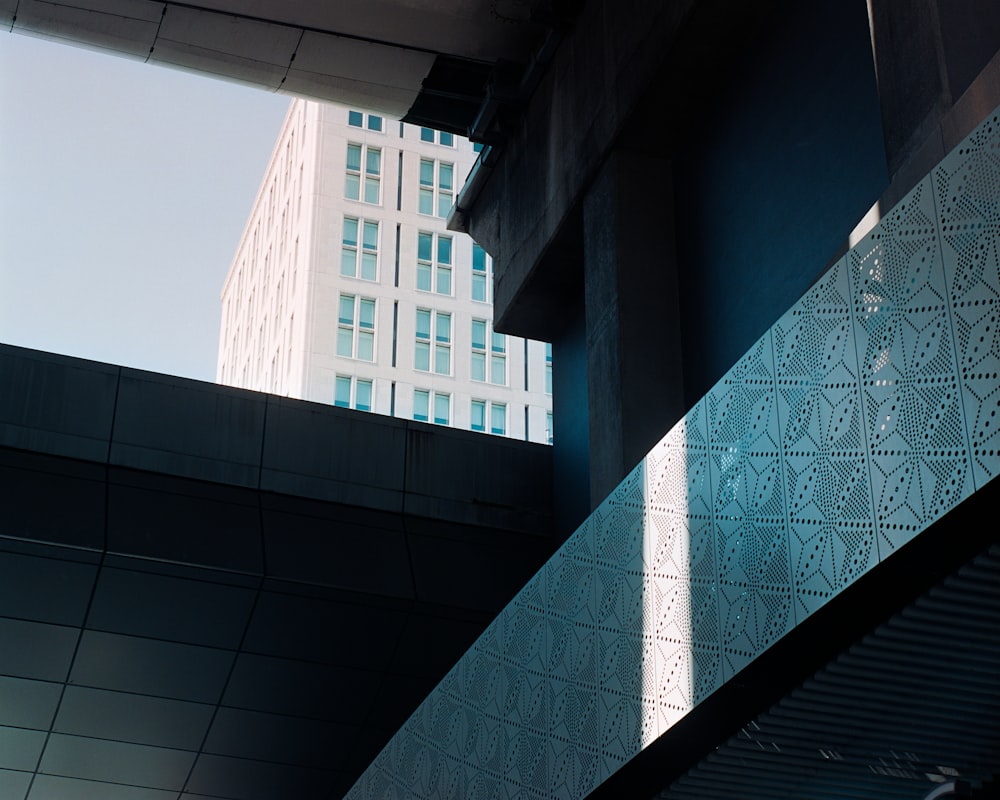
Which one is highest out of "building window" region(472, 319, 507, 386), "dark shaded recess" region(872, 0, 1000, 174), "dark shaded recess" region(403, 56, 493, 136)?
"building window" region(472, 319, 507, 386)

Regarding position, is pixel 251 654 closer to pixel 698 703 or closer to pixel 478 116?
pixel 478 116

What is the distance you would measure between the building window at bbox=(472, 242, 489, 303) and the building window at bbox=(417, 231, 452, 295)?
1.41 m

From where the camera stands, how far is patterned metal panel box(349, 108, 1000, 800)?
6535mm

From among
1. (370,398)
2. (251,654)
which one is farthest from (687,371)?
(370,398)

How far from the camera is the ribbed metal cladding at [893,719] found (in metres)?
7.32

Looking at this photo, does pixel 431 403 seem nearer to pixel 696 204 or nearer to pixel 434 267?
pixel 434 267

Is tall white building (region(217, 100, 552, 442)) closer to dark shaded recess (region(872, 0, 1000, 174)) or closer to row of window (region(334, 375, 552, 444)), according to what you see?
row of window (region(334, 375, 552, 444))

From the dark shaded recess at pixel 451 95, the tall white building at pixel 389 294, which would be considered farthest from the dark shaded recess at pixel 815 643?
the tall white building at pixel 389 294

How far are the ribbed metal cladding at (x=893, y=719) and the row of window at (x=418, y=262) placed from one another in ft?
203

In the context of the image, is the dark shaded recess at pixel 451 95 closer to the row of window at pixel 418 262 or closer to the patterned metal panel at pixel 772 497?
the patterned metal panel at pixel 772 497

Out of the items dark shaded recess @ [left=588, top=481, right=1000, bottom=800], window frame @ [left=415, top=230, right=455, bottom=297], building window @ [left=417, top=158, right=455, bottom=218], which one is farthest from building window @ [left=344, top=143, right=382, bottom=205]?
dark shaded recess @ [left=588, top=481, right=1000, bottom=800]

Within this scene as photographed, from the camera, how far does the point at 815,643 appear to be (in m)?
7.59

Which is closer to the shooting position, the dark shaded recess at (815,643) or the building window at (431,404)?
the dark shaded recess at (815,643)

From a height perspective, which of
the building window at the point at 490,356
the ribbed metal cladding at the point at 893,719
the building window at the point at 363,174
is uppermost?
the building window at the point at 363,174
